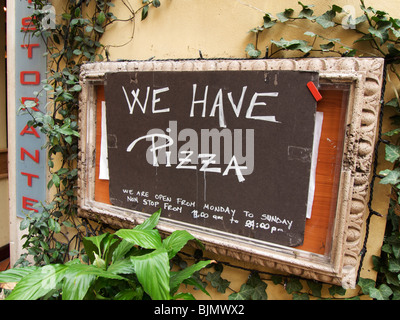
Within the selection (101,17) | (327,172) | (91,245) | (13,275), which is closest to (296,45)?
(327,172)

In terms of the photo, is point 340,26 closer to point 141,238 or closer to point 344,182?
point 344,182

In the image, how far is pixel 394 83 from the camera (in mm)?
916

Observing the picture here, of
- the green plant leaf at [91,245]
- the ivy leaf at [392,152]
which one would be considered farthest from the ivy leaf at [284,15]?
the green plant leaf at [91,245]

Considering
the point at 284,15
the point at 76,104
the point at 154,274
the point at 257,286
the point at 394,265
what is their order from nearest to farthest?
the point at 154,274 < the point at 394,265 < the point at 284,15 < the point at 257,286 < the point at 76,104

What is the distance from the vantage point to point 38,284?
91 centimetres

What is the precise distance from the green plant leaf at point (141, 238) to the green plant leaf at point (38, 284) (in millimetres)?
258

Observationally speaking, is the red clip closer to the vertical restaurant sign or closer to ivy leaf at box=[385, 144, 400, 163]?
ivy leaf at box=[385, 144, 400, 163]

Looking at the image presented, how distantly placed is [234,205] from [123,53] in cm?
96

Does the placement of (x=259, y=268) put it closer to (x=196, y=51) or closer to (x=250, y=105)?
(x=250, y=105)

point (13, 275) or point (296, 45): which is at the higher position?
point (296, 45)

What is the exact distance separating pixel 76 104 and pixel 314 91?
1247mm

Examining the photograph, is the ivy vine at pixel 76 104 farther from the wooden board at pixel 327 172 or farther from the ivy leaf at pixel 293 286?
the wooden board at pixel 327 172

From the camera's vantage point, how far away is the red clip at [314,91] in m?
0.90

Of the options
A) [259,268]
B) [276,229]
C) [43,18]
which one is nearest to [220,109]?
[276,229]
